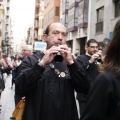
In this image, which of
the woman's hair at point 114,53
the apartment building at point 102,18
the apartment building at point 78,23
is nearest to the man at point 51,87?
the woman's hair at point 114,53

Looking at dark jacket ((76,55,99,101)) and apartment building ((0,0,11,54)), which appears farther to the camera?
apartment building ((0,0,11,54))

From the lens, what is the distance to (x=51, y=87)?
3.66 meters

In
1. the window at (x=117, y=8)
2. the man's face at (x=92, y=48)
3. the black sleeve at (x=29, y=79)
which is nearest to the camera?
the black sleeve at (x=29, y=79)

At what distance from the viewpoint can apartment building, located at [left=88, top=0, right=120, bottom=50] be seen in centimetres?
2581

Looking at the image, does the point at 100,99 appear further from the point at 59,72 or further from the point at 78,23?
the point at 78,23

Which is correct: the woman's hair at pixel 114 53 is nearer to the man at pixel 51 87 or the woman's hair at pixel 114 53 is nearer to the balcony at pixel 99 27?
the man at pixel 51 87

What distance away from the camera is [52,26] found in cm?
399

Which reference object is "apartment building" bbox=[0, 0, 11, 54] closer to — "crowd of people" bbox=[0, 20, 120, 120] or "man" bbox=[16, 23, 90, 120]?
"crowd of people" bbox=[0, 20, 120, 120]

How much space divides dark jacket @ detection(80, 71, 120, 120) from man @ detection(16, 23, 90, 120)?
109cm

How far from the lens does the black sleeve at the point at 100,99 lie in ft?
7.95

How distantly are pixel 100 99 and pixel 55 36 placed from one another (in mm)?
1558

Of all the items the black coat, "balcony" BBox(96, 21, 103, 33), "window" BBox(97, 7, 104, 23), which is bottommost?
the black coat

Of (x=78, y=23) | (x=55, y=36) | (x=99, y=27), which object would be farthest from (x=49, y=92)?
(x=78, y=23)

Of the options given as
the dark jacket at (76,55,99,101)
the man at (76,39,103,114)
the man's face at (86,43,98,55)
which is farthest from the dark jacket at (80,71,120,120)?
the man's face at (86,43,98,55)
